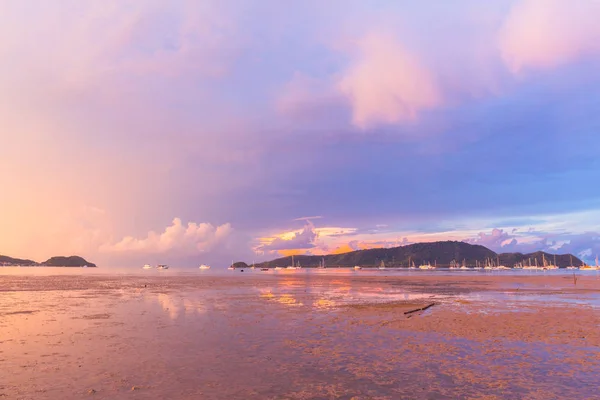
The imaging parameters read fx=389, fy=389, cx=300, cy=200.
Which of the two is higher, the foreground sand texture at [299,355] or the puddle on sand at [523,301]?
the foreground sand texture at [299,355]

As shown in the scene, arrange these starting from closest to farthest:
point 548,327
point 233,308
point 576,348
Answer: point 576,348
point 548,327
point 233,308

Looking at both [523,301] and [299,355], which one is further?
[523,301]

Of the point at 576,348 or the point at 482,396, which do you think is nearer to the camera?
the point at 482,396

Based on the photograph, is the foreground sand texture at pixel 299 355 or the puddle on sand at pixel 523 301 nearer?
the foreground sand texture at pixel 299 355

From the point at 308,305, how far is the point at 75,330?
22156mm

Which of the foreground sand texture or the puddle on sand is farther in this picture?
the puddle on sand

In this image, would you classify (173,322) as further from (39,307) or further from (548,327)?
(548,327)

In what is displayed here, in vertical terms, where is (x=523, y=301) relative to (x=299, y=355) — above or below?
below

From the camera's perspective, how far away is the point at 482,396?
1289cm

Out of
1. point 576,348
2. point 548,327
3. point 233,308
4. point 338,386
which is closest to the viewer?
point 338,386

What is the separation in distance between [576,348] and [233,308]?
27231 millimetres

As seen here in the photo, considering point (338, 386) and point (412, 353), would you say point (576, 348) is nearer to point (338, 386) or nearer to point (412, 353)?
point (412, 353)

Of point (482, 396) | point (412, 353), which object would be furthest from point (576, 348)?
point (482, 396)

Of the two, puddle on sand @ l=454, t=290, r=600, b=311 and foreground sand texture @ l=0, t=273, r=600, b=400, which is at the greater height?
foreground sand texture @ l=0, t=273, r=600, b=400
